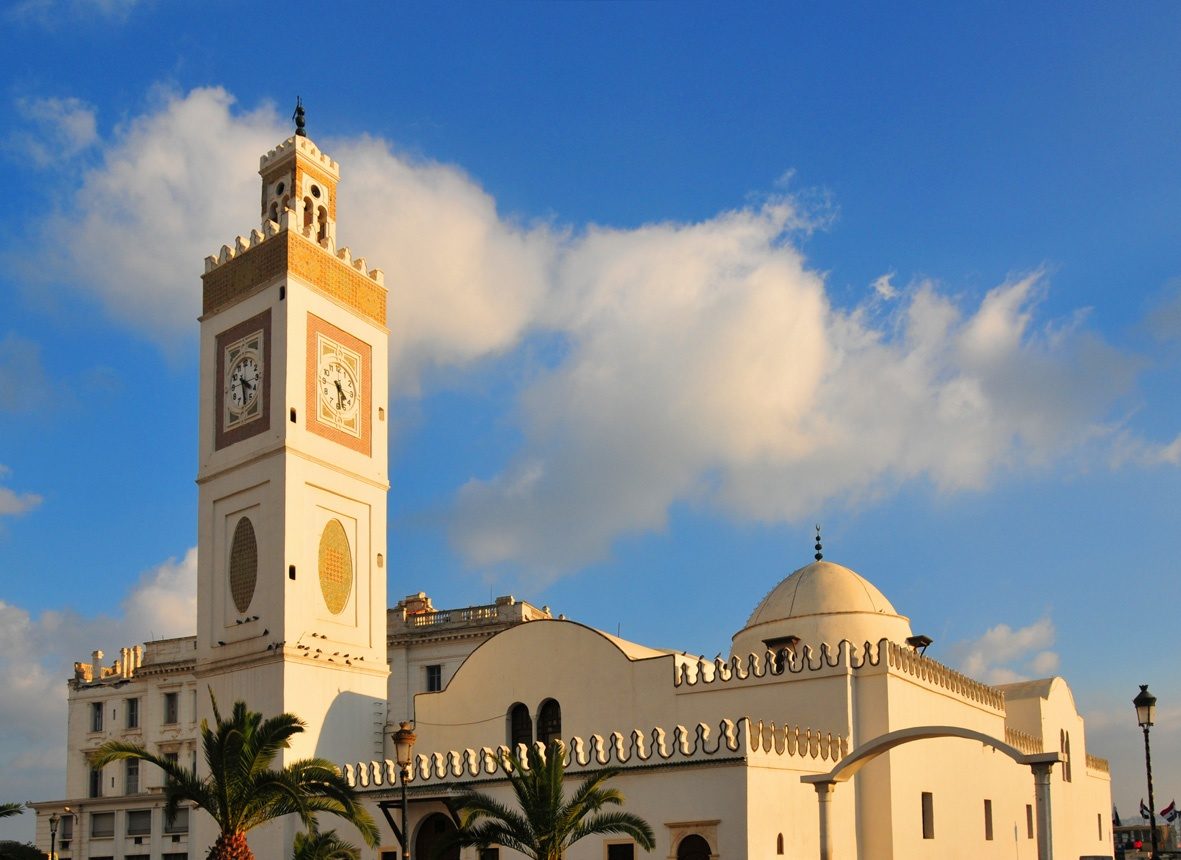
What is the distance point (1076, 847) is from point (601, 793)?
23.8 metres

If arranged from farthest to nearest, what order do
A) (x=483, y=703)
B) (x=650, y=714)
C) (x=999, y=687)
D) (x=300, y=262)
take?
(x=999, y=687) < (x=300, y=262) < (x=483, y=703) < (x=650, y=714)

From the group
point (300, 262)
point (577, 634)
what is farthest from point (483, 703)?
point (300, 262)

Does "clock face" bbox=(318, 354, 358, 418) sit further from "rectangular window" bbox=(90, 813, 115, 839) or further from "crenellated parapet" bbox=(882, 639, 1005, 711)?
"rectangular window" bbox=(90, 813, 115, 839)

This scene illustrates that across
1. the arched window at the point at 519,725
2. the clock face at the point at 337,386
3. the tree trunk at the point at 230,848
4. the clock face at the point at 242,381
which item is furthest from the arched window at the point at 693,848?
the clock face at the point at 242,381

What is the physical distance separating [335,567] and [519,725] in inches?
259

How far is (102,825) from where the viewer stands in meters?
49.1

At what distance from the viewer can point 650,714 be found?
28.0 m

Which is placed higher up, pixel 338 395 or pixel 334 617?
pixel 338 395

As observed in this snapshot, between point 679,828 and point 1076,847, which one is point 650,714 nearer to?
point 679,828

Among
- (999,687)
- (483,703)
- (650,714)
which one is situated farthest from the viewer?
(999,687)

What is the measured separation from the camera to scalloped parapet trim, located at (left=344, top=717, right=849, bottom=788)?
922 inches

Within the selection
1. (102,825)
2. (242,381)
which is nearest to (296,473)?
(242,381)

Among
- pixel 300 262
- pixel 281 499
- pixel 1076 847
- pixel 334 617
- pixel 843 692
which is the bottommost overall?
pixel 1076 847

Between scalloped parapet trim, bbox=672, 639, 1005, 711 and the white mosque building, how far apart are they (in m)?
0.07
